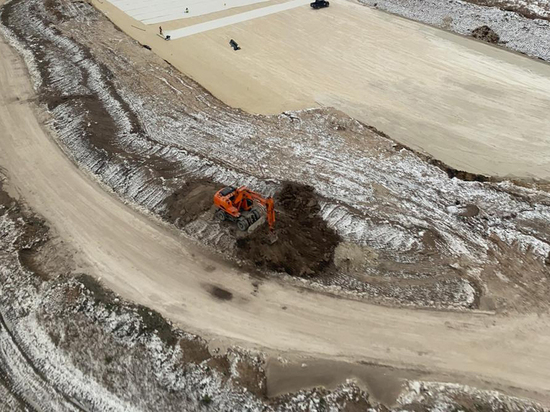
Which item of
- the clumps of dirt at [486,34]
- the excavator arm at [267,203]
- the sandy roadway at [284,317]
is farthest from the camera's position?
the clumps of dirt at [486,34]

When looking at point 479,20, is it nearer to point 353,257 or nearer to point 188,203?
point 353,257

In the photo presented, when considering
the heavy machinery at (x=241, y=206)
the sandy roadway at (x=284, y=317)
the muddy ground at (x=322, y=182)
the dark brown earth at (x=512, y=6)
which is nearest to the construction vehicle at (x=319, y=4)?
the dark brown earth at (x=512, y=6)

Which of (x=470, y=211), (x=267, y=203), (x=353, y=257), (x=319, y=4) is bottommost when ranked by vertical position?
(x=353, y=257)

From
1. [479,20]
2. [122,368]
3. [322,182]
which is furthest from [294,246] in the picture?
[479,20]

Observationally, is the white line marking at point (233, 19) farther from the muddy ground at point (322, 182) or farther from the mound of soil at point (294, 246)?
the mound of soil at point (294, 246)

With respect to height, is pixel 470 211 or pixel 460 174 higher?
pixel 470 211

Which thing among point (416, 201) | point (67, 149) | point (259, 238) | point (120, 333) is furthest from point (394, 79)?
point (120, 333)

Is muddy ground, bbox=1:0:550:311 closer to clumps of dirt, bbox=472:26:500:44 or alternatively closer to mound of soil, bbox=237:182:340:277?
mound of soil, bbox=237:182:340:277
